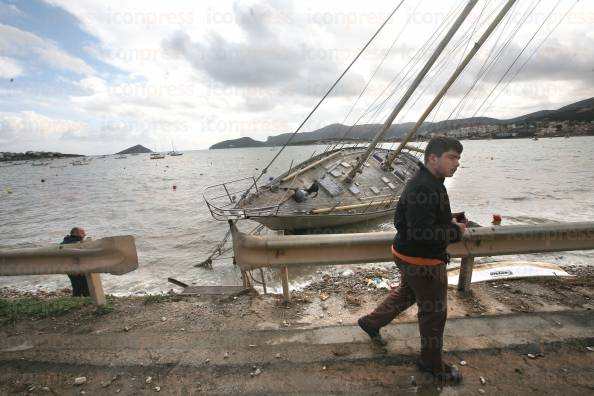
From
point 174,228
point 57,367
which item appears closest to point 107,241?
point 57,367

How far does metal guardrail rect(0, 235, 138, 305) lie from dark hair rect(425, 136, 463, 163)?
4074 mm

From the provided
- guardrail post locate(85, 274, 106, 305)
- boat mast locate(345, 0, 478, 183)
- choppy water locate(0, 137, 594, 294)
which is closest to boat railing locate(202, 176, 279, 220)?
choppy water locate(0, 137, 594, 294)

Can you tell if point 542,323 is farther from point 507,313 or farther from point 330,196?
point 330,196

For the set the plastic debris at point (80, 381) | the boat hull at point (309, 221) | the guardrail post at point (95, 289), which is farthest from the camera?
the boat hull at point (309, 221)

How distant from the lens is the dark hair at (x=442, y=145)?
8.80 ft

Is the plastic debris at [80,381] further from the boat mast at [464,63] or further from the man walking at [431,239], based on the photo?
A: the boat mast at [464,63]

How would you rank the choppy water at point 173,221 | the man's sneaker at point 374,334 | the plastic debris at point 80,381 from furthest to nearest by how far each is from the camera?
the choppy water at point 173,221 < the man's sneaker at point 374,334 < the plastic debris at point 80,381

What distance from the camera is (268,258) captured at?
4023 millimetres

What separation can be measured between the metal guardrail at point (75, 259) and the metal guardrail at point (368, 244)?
1.68 metres

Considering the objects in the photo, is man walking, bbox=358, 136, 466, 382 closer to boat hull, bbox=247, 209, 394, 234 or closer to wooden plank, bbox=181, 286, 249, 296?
wooden plank, bbox=181, 286, 249, 296

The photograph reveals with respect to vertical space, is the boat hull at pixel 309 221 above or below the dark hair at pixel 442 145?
below

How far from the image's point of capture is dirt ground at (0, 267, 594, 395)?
2.81 meters

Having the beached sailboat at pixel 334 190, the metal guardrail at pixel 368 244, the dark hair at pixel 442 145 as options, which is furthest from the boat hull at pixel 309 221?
the dark hair at pixel 442 145

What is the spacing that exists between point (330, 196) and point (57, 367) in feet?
37.5
